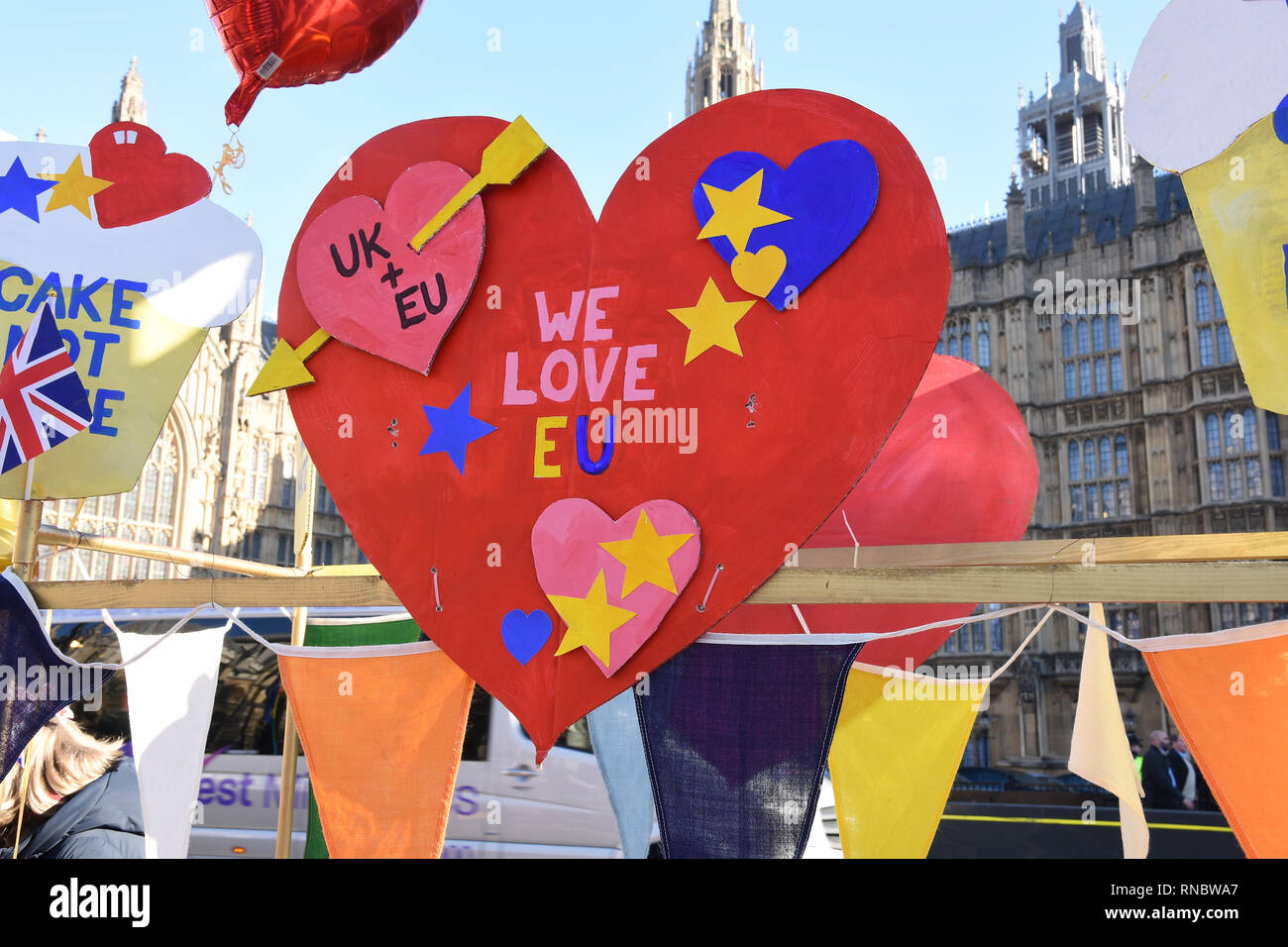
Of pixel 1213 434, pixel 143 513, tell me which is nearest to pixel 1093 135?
pixel 1213 434

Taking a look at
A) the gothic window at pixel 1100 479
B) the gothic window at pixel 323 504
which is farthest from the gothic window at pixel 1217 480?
the gothic window at pixel 323 504

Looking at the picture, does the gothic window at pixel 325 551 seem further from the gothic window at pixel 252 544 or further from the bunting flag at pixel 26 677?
the bunting flag at pixel 26 677

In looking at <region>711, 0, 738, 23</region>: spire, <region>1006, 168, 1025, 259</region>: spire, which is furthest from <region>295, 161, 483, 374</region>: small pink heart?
<region>711, 0, 738, 23</region>: spire

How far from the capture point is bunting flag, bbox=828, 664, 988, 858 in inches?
129

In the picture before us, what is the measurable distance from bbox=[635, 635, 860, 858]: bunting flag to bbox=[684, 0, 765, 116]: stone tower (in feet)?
125

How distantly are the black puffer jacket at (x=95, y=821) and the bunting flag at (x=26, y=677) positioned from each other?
1.95 metres

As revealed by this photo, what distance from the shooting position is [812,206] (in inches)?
119

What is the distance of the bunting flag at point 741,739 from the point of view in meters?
2.92

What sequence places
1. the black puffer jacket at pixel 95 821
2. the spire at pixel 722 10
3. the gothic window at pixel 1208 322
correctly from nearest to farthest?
1. the black puffer jacket at pixel 95 821
2. the gothic window at pixel 1208 322
3. the spire at pixel 722 10

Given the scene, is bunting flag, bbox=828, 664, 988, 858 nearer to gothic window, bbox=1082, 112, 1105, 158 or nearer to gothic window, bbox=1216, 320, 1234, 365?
gothic window, bbox=1216, 320, 1234, 365

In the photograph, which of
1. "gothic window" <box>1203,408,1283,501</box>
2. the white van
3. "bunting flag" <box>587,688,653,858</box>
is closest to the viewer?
"bunting flag" <box>587,688,653,858</box>

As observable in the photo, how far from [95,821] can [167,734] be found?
8.93ft
